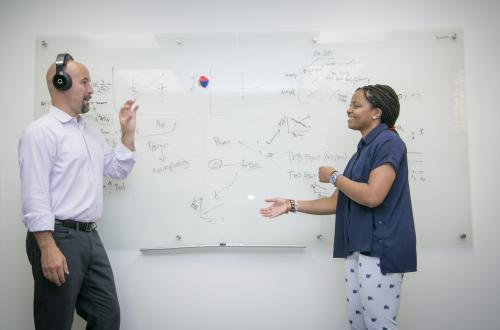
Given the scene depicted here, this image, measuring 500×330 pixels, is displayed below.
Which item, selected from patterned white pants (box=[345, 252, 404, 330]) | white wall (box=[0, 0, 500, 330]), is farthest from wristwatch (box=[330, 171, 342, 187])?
white wall (box=[0, 0, 500, 330])

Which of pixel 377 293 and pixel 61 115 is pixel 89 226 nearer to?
pixel 61 115

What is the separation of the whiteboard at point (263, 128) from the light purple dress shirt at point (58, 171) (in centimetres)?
43

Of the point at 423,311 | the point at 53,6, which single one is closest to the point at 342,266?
the point at 423,311

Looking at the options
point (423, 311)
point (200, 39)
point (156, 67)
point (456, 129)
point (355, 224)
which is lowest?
point (423, 311)

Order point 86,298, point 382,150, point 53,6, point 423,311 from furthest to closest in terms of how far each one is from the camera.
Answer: point 53,6, point 423,311, point 86,298, point 382,150

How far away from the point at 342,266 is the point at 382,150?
895mm

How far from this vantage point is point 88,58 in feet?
6.88

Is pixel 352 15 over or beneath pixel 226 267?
over

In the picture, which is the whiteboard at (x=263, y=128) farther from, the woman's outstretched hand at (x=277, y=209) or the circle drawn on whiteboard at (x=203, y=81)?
the woman's outstretched hand at (x=277, y=209)

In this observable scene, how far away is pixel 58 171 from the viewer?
1524 millimetres

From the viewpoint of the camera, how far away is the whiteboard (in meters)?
2.03

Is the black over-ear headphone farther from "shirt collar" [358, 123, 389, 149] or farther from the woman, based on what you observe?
"shirt collar" [358, 123, 389, 149]

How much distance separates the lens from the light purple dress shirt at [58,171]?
56.3 inches

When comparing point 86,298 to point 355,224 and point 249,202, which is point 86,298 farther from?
point 355,224
